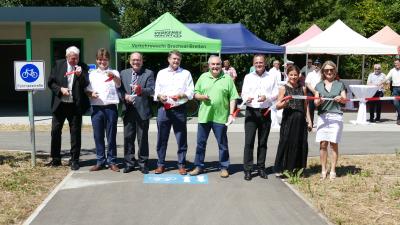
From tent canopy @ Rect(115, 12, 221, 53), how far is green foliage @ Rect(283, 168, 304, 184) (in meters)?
8.54

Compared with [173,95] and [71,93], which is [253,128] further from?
[71,93]

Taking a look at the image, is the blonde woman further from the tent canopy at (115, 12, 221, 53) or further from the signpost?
the tent canopy at (115, 12, 221, 53)

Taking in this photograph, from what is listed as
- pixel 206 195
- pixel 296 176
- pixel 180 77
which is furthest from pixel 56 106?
pixel 296 176

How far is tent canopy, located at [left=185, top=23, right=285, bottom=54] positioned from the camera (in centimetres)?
1878

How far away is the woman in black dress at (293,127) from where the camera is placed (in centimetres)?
746

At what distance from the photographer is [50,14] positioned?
50.7 ft

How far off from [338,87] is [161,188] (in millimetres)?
2940

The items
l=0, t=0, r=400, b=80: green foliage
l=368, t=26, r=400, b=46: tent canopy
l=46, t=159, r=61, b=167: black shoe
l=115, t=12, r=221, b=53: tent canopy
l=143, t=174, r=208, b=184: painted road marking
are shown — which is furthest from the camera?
l=0, t=0, r=400, b=80: green foliage

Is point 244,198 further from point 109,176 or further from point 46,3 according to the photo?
point 46,3

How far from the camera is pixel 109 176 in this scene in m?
7.71

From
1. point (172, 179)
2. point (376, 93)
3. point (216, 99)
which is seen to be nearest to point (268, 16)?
point (376, 93)

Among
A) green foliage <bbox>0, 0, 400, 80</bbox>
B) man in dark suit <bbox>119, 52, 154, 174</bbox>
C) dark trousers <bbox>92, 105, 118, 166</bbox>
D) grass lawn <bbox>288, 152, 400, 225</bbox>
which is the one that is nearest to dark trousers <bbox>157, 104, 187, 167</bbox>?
man in dark suit <bbox>119, 52, 154, 174</bbox>

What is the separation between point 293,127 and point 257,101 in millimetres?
688

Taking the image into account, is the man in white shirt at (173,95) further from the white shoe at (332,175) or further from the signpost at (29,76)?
the white shoe at (332,175)
